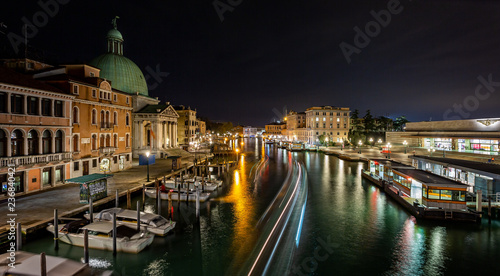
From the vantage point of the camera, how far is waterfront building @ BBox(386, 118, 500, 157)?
47119mm

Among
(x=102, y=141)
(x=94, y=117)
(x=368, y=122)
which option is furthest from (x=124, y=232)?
(x=368, y=122)

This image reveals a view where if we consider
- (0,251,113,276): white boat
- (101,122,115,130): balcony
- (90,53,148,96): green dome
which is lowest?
(0,251,113,276): white boat

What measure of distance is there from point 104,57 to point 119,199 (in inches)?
1721

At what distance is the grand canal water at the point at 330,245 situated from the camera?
1599 centimetres

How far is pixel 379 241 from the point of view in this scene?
19.7 metres

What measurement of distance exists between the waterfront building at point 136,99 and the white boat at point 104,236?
132 ft

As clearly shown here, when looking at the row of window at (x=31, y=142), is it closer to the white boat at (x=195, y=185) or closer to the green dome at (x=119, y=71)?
the white boat at (x=195, y=185)

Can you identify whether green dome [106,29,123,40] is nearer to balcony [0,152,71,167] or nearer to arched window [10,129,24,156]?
balcony [0,152,71,167]

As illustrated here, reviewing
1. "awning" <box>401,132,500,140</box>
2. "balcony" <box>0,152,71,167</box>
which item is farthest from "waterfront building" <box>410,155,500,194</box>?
"balcony" <box>0,152,71,167</box>

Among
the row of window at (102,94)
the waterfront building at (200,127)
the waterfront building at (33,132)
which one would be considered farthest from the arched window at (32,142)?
the waterfront building at (200,127)

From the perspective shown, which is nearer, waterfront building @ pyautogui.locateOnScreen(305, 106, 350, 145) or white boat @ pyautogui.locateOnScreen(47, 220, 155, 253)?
white boat @ pyautogui.locateOnScreen(47, 220, 155, 253)

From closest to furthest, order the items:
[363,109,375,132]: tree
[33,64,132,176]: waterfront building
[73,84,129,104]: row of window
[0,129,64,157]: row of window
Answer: [0,129,64,157]: row of window < [33,64,132,176]: waterfront building < [73,84,129,104]: row of window < [363,109,375,132]: tree

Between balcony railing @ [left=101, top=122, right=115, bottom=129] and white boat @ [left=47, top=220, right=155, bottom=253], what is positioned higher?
balcony railing @ [left=101, top=122, right=115, bottom=129]

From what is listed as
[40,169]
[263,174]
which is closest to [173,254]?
[40,169]
